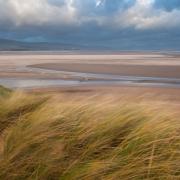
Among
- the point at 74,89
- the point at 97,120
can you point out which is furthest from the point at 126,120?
the point at 74,89

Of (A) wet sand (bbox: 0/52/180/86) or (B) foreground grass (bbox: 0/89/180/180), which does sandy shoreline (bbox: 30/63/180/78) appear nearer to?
(A) wet sand (bbox: 0/52/180/86)

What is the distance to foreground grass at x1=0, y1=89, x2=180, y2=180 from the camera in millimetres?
3090

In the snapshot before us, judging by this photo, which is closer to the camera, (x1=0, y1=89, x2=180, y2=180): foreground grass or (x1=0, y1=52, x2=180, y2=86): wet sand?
(x1=0, y1=89, x2=180, y2=180): foreground grass

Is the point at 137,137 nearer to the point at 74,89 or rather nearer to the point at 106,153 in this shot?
the point at 106,153

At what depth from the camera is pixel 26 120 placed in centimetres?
465

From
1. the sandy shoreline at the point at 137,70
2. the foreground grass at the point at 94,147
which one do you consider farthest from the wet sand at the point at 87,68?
the foreground grass at the point at 94,147

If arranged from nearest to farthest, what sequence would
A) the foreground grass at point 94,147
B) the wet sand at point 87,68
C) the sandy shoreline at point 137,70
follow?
the foreground grass at point 94,147
the wet sand at point 87,68
the sandy shoreline at point 137,70

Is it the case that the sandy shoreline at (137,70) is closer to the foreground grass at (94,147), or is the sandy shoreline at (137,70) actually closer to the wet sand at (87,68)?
the wet sand at (87,68)

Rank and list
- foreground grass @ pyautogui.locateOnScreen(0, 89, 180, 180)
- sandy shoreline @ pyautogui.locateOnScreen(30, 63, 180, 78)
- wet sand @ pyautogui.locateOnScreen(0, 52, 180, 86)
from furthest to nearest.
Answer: sandy shoreline @ pyautogui.locateOnScreen(30, 63, 180, 78) < wet sand @ pyautogui.locateOnScreen(0, 52, 180, 86) < foreground grass @ pyautogui.locateOnScreen(0, 89, 180, 180)

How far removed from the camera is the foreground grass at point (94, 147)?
309 cm

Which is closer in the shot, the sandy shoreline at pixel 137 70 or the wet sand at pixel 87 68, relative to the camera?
the wet sand at pixel 87 68

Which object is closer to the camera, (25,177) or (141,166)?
(141,166)

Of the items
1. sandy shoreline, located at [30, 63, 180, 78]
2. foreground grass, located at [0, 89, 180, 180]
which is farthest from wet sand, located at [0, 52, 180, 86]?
foreground grass, located at [0, 89, 180, 180]

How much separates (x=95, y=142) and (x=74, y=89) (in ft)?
45.9
